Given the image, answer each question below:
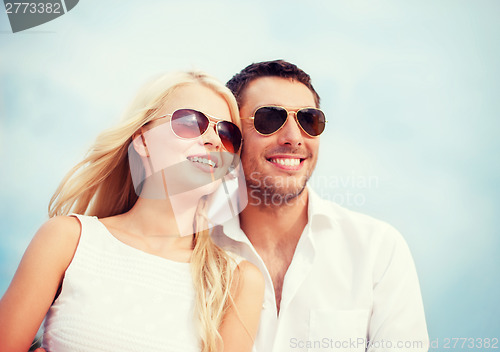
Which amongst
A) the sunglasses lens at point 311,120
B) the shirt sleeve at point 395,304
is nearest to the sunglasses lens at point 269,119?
the sunglasses lens at point 311,120

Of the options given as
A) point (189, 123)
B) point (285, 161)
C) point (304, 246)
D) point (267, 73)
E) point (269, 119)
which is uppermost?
point (267, 73)

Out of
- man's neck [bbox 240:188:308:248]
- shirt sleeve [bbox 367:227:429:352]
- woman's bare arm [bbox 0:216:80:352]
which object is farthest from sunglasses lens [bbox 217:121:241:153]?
shirt sleeve [bbox 367:227:429:352]

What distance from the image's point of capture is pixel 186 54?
3.23 meters

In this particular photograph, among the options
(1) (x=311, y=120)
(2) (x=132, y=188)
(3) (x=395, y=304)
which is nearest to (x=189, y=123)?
(2) (x=132, y=188)

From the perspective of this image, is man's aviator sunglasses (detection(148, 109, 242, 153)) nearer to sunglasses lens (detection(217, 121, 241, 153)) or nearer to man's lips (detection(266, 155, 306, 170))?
sunglasses lens (detection(217, 121, 241, 153))

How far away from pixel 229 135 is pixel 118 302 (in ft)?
3.51

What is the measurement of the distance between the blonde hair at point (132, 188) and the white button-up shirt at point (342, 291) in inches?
14.9

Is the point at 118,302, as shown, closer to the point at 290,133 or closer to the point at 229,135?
the point at 229,135

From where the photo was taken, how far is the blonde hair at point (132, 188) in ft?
6.67

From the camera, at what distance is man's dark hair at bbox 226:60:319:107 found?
109 inches

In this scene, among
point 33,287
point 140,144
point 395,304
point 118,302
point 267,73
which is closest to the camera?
point 33,287

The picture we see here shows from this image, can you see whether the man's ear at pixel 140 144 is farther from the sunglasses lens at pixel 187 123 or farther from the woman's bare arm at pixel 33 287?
the woman's bare arm at pixel 33 287

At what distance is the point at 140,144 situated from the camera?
220 centimetres

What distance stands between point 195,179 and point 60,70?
1797 millimetres
